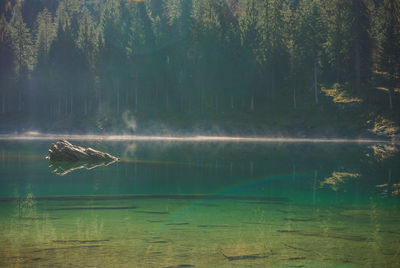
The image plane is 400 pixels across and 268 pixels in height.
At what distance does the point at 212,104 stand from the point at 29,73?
43.5 meters

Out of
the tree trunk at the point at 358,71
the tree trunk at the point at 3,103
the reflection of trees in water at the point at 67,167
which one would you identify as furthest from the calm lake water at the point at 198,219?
the tree trunk at the point at 3,103

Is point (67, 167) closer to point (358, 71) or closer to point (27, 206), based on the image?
point (27, 206)

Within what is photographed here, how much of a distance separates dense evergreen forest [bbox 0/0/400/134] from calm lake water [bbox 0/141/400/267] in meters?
50.5

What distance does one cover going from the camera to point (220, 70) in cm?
8544

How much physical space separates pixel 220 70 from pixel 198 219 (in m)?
71.6

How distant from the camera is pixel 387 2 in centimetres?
8012

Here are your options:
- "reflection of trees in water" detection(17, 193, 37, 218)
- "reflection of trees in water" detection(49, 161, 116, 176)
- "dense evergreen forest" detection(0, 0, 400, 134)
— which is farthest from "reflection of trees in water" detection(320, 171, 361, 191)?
Result: "dense evergreen forest" detection(0, 0, 400, 134)

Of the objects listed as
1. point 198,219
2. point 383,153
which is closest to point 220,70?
point 383,153

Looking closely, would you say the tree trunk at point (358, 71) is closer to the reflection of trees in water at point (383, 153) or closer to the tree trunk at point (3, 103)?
the reflection of trees in water at point (383, 153)

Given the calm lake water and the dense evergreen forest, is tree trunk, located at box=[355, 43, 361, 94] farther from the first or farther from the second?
the calm lake water

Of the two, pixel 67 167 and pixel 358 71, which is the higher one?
pixel 358 71

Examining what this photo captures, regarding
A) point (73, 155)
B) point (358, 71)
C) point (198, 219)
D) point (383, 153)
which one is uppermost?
point (358, 71)

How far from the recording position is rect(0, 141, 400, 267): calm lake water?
1086 centimetres

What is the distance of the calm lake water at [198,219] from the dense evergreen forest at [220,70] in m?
50.5
